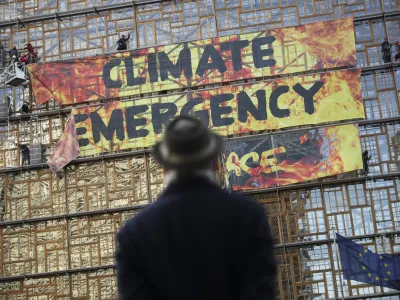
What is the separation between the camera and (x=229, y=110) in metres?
14.4

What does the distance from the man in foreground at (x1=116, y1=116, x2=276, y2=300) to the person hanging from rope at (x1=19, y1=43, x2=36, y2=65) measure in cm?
1328

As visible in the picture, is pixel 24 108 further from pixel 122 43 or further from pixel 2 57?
pixel 122 43

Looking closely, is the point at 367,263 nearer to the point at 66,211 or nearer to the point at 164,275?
the point at 66,211

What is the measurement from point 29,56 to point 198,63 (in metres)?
3.19

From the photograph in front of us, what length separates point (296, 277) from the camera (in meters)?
13.8

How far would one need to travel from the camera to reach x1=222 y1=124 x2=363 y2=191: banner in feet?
45.5

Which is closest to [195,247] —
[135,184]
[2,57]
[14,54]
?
[135,184]

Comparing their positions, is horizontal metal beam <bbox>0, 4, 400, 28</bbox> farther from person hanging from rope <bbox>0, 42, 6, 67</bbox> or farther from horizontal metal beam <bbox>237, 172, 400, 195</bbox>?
horizontal metal beam <bbox>237, 172, 400, 195</bbox>

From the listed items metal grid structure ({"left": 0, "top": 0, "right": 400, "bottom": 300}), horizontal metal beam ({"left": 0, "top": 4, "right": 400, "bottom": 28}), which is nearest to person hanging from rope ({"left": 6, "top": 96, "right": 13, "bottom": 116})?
metal grid structure ({"left": 0, "top": 0, "right": 400, "bottom": 300})

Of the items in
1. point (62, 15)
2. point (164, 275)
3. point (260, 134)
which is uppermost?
point (62, 15)

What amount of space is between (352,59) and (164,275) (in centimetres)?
1253

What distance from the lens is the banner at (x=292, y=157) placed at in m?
13.9

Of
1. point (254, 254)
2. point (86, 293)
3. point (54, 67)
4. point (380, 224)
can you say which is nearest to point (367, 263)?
point (380, 224)

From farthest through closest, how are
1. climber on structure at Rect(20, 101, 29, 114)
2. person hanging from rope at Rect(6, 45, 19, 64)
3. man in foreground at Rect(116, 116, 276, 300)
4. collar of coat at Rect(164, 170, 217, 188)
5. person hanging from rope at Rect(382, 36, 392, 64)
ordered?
climber on structure at Rect(20, 101, 29, 114)
person hanging from rope at Rect(6, 45, 19, 64)
person hanging from rope at Rect(382, 36, 392, 64)
collar of coat at Rect(164, 170, 217, 188)
man in foreground at Rect(116, 116, 276, 300)
